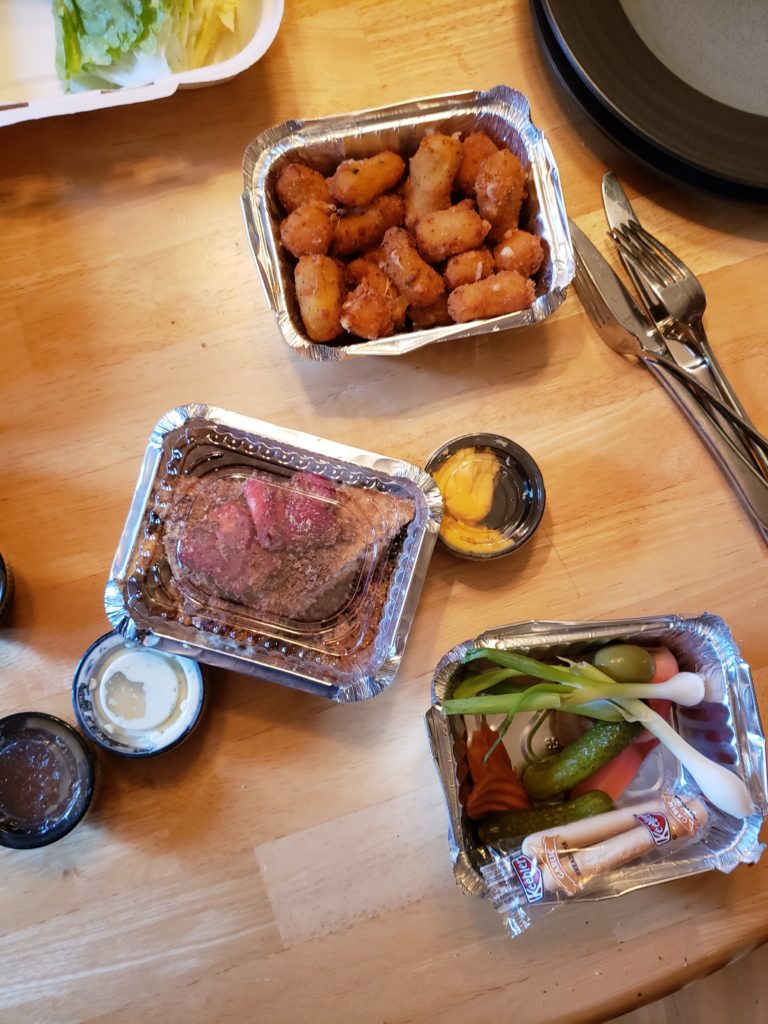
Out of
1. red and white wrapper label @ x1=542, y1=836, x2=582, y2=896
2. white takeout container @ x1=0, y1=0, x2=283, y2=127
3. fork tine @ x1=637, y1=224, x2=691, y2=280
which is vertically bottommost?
red and white wrapper label @ x1=542, y1=836, x2=582, y2=896

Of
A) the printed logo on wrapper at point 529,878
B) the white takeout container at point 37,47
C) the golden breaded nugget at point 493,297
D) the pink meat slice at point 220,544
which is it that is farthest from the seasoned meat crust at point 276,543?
the white takeout container at point 37,47

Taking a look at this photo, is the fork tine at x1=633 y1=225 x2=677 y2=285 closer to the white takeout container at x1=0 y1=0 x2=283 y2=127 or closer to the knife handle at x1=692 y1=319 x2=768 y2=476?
the knife handle at x1=692 y1=319 x2=768 y2=476

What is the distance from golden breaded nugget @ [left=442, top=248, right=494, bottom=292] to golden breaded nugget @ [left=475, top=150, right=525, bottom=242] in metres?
0.06

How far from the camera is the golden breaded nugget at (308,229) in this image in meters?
1.20

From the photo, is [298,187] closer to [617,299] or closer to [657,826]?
[617,299]

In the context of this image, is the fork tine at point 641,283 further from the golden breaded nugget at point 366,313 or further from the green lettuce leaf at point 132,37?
the green lettuce leaf at point 132,37

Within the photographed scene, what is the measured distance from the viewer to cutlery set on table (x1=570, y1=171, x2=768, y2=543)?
1.28m

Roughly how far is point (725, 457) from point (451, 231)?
58cm

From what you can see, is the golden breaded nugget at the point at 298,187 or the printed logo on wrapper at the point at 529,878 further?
the golden breaded nugget at the point at 298,187

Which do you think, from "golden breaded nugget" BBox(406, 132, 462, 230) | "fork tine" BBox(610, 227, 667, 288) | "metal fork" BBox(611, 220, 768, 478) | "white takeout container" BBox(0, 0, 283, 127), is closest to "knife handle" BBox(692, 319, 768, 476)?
"metal fork" BBox(611, 220, 768, 478)

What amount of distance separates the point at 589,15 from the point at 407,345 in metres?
0.62

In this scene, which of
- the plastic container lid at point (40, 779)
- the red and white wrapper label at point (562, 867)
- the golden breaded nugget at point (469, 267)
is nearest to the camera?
the red and white wrapper label at point (562, 867)

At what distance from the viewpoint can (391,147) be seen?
127 cm

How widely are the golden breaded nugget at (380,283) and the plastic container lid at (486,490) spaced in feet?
0.72
